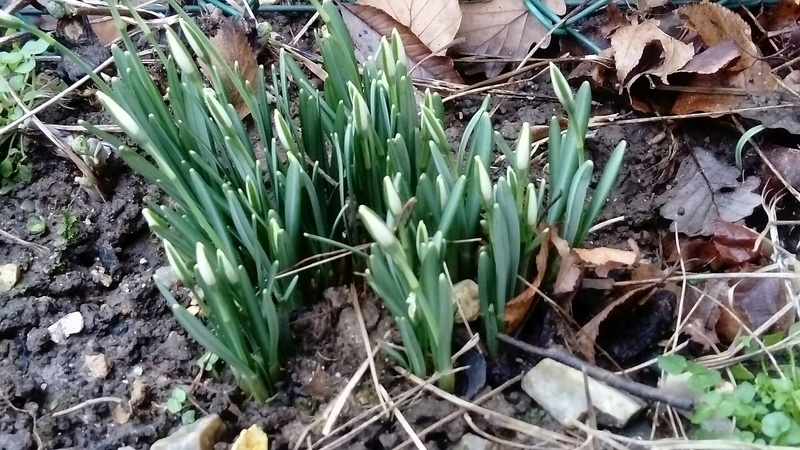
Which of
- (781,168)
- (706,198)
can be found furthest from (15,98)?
(781,168)

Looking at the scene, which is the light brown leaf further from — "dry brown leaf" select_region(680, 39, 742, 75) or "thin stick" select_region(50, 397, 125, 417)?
"thin stick" select_region(50, 397, 125, 417)

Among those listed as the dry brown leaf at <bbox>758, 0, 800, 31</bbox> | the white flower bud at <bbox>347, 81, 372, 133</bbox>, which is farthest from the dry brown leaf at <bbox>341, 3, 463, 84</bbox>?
the dry brown leaf at <bbox>758, 0, 800, 31</bbox>

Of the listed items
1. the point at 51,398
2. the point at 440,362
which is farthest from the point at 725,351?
the point at 51,398

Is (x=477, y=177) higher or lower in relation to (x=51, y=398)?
higher

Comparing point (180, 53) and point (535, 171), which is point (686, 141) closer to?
point (535, 171)

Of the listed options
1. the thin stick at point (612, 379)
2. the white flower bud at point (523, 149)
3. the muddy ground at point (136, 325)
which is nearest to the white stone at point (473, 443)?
the muddy ground at point (136, 325)

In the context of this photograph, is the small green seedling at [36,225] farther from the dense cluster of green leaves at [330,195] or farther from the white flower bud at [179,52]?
the white flower bud at [179,52]

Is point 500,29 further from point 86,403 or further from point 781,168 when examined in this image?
point 86,403
